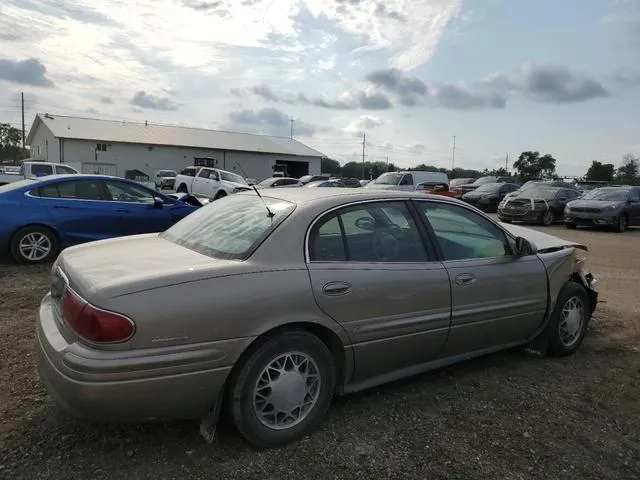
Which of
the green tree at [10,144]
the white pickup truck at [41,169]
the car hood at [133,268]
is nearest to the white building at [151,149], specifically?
the green tree at [10,144]

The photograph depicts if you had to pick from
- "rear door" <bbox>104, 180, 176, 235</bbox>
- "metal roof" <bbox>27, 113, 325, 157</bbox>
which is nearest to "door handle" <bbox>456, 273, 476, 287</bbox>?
"rear door" <bbox>104, 180, 176, 235</bbox>

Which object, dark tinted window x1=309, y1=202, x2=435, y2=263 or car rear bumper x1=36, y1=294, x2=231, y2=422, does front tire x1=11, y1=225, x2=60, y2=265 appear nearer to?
car rear bumper x1=36, y1=294, x2=231, y2=422

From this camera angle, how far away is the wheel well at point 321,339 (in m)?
2.95

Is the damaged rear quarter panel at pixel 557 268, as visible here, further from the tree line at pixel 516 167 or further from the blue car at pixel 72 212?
the tree line at pixel 516 167

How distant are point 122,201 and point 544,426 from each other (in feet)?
23.0

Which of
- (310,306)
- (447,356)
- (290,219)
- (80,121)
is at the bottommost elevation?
(447,356)

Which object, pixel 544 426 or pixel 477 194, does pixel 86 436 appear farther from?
pixel 477 194

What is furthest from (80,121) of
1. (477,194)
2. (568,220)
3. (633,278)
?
(633,278)

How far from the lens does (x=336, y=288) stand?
3201 millimetres

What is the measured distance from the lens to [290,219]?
3.27m

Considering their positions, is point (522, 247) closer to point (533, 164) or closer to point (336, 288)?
point (336, 288)

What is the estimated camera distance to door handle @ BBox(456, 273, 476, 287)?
3.78 m

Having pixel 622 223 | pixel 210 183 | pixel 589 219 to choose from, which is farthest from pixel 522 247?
pixel 210 183

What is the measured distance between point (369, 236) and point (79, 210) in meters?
6.02
